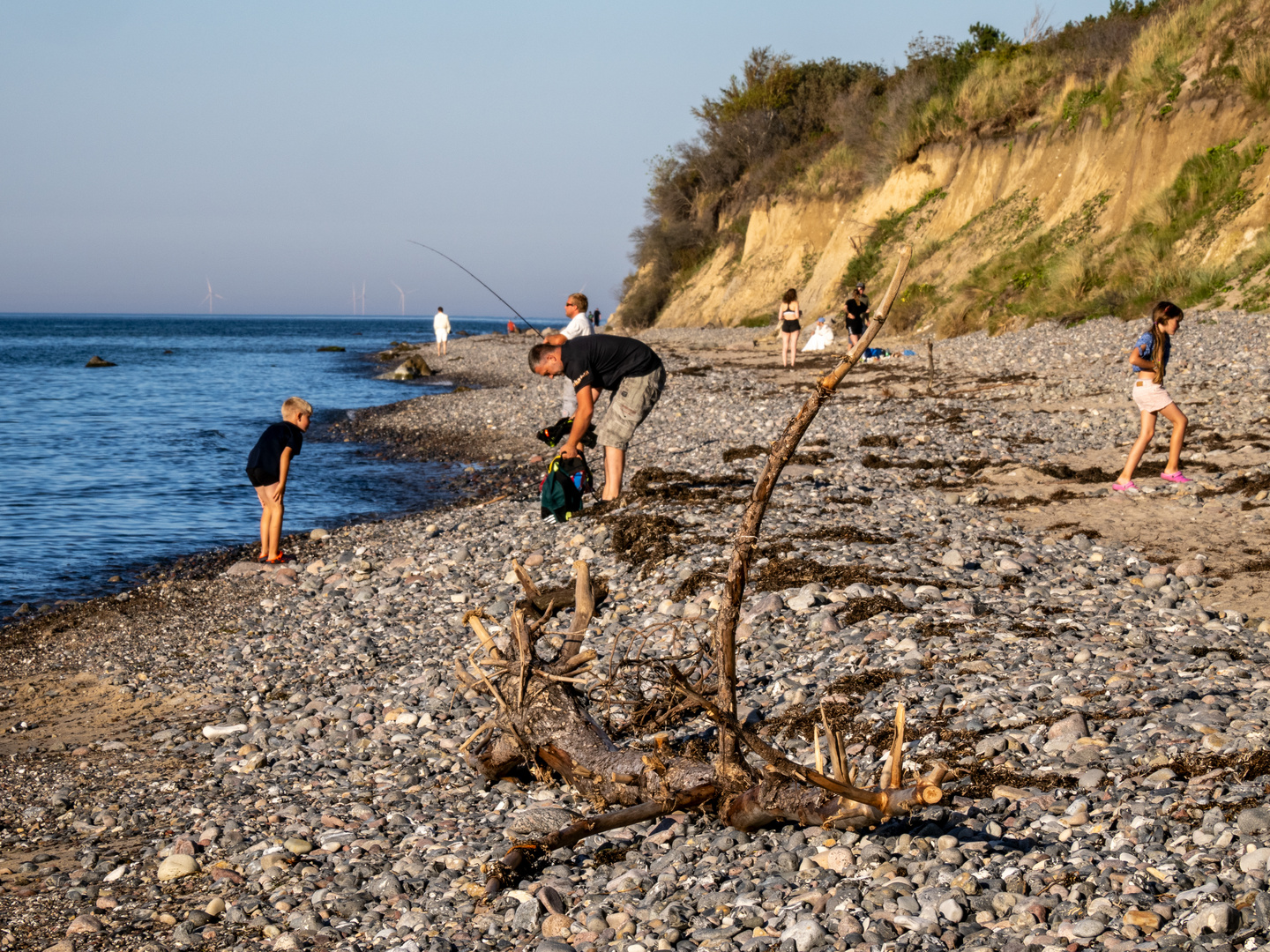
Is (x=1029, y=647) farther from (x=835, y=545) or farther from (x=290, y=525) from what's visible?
(x=290, y=525)

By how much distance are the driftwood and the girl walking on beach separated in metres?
6.30

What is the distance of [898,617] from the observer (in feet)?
21.6

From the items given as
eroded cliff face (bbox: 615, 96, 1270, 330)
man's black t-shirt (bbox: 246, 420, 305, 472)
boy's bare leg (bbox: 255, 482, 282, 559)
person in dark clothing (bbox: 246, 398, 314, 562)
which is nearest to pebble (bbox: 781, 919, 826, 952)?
person in dark clothing (bbox: 246, 398, 314, 562)

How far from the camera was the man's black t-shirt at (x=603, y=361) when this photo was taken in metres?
9.59

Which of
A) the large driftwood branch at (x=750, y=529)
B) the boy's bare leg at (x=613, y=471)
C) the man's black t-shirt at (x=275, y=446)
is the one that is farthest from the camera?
the man's black t-shirt at (x=275, y=446)

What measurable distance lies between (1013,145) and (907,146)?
5.72 m

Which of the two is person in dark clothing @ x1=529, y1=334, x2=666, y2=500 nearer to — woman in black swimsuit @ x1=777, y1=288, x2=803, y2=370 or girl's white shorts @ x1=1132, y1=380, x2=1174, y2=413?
girl's white shorts @ x1=1132, y1=380, x2=1174, y2=413

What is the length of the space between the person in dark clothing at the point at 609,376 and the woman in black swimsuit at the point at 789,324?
12519 mm

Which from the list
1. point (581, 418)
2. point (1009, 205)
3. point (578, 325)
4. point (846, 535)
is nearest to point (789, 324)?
point (1009, 205)

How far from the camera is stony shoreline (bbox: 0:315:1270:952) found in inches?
142

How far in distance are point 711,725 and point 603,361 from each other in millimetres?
5063

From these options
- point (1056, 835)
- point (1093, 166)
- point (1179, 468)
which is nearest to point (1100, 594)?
point (1056, 835)

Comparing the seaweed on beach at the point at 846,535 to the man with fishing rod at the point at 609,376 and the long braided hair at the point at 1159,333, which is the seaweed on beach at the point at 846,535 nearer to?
A: the man with fishing rod at the point at 609,376

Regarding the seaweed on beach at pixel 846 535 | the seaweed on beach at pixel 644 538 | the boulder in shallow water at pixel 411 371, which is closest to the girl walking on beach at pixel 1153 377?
the seaweed on beach at pixel 846 535
